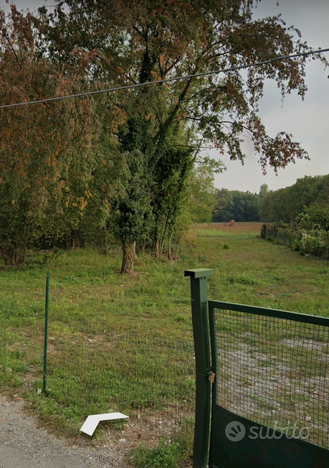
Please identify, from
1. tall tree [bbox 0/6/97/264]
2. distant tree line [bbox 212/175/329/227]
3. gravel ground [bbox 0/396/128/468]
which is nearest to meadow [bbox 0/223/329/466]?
gravel ground [bbox 0/396/128/468]

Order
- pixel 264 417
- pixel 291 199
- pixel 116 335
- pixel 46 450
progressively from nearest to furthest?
pixel 264 417
pixel 46 450
pixel 116 335
pixel 291 199

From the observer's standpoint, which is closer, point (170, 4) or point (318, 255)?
point (170, 4)

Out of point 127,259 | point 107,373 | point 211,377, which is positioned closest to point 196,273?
point 211,377

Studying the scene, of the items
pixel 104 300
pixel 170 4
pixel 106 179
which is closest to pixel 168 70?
pixel 170 4

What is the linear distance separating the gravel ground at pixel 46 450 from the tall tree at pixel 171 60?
934 centimetres

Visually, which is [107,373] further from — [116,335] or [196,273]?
[196,273]

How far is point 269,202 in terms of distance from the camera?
225 ft

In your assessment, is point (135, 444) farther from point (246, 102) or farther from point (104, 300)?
point (246, 102)

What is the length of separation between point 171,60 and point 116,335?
1127 cm

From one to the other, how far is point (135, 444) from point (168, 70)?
1333 cm

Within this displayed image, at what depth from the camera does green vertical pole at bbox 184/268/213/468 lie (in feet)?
8.66

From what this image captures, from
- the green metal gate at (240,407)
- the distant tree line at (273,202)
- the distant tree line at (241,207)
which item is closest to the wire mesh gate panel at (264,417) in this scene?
the green metal gate at (240,407)

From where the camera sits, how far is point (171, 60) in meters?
14.0

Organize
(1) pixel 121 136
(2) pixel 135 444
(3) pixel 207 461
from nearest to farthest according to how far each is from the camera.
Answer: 1. (3) pixel 207 461
2. (2) pixel 135 444
3. (1) pixel 121 136
